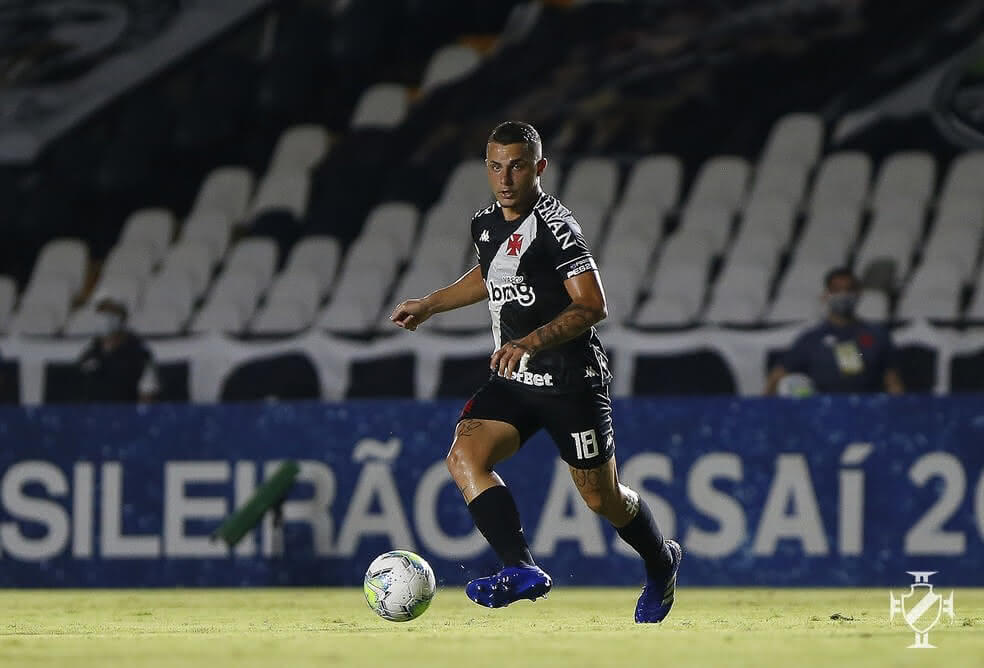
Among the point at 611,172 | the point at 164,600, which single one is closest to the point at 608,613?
the point at 164,600

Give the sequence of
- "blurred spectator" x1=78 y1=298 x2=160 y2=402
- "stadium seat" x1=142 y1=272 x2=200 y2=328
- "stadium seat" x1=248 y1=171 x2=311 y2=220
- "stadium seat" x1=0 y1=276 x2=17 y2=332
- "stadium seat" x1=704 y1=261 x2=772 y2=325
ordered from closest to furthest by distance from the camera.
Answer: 1. "blurred spectator" x1=78 y1=298 x2=160 y2=402
2. "stadium seat" x1=704 y1=261 x2=772 y2=325
3. "stadium seat" x1=142 y1=272 x2=200 y2=328
4. "stadium seat" x1=0 y1=276 x2=17 y2=332
5. "stadium seat" x1=248 y1=171 x2=311 y2=220

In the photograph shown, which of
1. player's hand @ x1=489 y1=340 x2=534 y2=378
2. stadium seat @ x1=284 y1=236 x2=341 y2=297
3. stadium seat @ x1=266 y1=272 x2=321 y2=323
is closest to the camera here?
player's hand @ x1=489 y1=340 x2=534 y2=378

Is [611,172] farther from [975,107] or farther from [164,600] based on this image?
[164,600]

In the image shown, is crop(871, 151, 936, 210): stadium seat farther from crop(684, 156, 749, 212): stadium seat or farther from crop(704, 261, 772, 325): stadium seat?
crop(704, 261, 772, 325): stadium seat

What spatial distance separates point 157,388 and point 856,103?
7853 millimetres

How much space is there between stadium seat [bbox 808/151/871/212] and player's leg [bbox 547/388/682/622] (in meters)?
8.19

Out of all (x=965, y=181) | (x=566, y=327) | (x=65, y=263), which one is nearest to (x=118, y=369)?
(x=65, y=263)

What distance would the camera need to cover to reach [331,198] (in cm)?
1756

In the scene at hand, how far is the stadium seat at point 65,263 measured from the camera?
1716cm

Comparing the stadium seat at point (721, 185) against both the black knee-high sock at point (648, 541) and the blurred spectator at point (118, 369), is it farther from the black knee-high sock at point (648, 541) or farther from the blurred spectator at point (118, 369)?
the black knee-high sock at point (648, 541)

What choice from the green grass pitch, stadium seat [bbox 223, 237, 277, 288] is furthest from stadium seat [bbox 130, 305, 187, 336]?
the green grass pitch

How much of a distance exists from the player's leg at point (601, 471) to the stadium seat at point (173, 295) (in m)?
8.09

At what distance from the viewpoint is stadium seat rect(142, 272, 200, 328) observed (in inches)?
621

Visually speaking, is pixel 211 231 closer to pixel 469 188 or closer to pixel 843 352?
pixel 469 188
